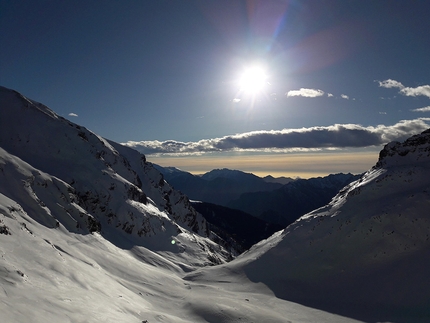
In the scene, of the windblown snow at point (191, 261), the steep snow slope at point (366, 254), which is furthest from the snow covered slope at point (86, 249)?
the steep snow slope at point (366, 254)

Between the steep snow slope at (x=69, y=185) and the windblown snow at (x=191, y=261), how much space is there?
251mm

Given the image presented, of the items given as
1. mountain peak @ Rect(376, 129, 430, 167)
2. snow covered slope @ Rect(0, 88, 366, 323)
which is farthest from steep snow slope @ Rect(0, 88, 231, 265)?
mountain peak @ Rect(376, 129, 430, 167)

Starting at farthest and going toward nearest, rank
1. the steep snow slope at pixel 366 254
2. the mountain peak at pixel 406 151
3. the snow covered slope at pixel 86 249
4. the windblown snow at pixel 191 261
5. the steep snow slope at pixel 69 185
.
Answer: the mountain peak at pixel 406 151, the steep snow slope at pixel 69 185, the steep snow slope at pixel 366 254, the windblown snow at pixel 191 261, the snow covered slope at pixel 86 249

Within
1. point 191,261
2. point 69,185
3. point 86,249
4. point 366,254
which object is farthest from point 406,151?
point 69,185

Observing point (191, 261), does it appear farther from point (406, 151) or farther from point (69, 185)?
point (406, 151)

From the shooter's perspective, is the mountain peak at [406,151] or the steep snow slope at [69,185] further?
the mountain peak at [406,151]

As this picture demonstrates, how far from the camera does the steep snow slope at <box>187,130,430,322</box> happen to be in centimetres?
2433

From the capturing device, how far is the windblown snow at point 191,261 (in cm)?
1650

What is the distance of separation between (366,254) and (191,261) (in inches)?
1435

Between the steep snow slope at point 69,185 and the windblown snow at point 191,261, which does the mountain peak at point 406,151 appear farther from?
the steep snow slope at point 69,185

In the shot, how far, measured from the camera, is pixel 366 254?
29484 millimetres

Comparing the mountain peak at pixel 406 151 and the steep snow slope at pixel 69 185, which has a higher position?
the mountain peak at pixel 406 151

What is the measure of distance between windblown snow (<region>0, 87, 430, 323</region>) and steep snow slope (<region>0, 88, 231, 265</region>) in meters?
0.25

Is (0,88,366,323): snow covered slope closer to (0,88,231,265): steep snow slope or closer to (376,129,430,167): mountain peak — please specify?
(0,88,231,265): steep snow slope
